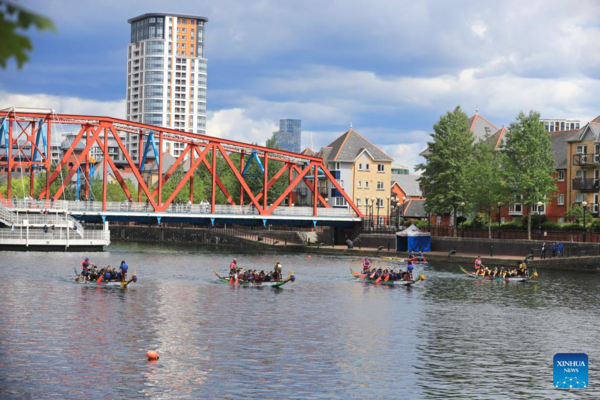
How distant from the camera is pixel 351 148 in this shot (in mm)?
159875

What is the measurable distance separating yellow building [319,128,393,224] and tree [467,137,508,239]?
45.3 meters

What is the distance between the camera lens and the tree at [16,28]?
8.03m

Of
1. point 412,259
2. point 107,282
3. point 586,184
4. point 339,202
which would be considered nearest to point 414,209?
point 339,202

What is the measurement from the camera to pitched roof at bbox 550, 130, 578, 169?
114m

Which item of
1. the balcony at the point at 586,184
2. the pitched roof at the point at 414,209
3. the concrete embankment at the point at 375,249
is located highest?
the balcony at the point at 586,184

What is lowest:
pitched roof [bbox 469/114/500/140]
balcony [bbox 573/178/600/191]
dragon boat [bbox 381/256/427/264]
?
dragon boat [bbox 381/256/427/264]

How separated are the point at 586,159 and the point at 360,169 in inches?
2213

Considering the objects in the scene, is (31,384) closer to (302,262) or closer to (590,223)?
(302,262)

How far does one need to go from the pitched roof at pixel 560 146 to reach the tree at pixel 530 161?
11831mm

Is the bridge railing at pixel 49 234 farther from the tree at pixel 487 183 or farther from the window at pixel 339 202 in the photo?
the window at pixel 339 202

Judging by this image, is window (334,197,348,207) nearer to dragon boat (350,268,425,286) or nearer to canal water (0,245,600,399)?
dragon boat (350,268,425,286)

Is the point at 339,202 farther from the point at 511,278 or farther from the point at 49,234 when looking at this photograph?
the point at 511,278

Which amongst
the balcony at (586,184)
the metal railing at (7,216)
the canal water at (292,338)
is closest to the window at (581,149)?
the balcony at (586,184)

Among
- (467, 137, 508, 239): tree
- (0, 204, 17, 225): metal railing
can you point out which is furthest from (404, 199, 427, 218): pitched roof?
(0, 204, 17, 225): metal railing
